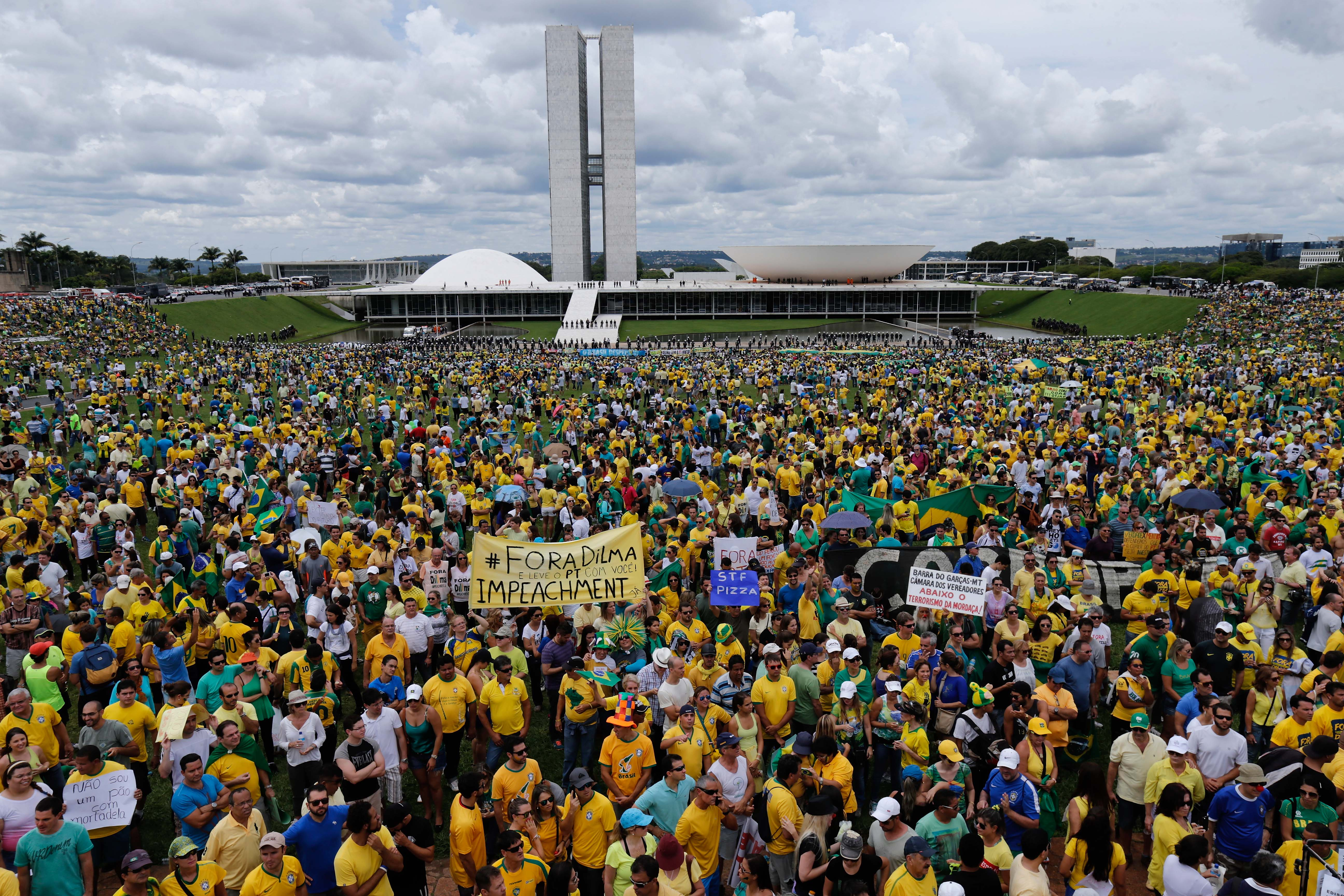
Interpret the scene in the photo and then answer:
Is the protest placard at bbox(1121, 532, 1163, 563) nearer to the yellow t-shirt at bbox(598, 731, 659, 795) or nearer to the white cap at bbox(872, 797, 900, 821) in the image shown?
the white cap at bbox(872, 797, 900, 821)

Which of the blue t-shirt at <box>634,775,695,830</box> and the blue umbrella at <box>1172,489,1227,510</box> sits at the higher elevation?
the blue umbrella at <box>1172,489,1227,510</box>

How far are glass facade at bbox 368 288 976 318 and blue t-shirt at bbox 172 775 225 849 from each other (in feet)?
253

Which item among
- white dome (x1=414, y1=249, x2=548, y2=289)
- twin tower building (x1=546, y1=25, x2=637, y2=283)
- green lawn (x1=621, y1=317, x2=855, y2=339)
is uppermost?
twin tower building (x1=546, y1=25, x2=637, y2=283)

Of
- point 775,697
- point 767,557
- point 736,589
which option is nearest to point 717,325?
point 767,557

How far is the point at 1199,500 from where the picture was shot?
1166 centimetres

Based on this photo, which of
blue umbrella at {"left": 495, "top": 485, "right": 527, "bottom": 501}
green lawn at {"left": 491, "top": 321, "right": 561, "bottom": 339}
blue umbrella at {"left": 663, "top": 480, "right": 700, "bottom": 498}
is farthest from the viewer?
green lawn at {"left": 491, "top": 321, "right": 561, "bottom": 339}

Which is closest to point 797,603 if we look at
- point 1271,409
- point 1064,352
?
point 1271,409

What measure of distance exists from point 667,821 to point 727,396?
23.3m

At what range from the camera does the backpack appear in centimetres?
729

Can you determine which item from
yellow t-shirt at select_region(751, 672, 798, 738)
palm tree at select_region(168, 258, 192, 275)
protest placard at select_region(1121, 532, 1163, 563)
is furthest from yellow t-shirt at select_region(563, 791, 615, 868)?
palm tree at select_region(168, 258, 192, 275)

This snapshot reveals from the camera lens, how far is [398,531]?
11.1 m

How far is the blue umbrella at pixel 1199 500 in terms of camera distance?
11.5 metres

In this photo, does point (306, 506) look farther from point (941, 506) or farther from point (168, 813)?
point (941, 506)

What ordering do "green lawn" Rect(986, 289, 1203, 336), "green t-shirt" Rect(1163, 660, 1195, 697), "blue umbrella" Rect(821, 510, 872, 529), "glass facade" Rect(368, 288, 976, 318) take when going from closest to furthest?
Answer: 1. "green t-shirt" Rect(1163, 660, 1195, 697)
2. "blue umbrella" Rect(821, 510, 872, 529)
3. "green lawn" Rect(986, 289, 1203, 336)
4. "glass facade" Rect(368, 288, 976, 318)
